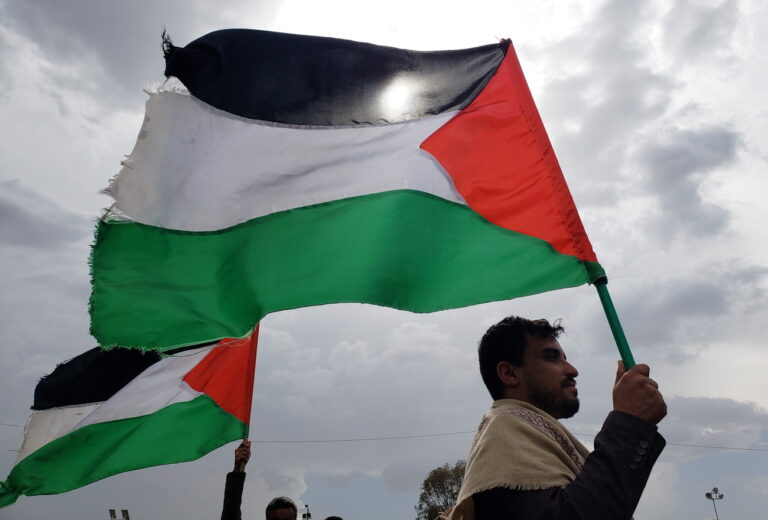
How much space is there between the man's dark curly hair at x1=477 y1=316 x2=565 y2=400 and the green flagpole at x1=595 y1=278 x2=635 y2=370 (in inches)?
10.0

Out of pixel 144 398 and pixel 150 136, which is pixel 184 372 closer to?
pixel 144 398

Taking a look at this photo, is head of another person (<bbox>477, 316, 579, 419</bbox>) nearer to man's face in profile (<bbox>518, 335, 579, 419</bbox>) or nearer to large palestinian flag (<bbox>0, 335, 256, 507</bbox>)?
man's face in profile (<bbox>518, 335, 579, 419</bbox>)

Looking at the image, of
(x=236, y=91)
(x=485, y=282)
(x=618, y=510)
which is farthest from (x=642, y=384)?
(x=236, y=91)

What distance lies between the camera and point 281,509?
5871mm

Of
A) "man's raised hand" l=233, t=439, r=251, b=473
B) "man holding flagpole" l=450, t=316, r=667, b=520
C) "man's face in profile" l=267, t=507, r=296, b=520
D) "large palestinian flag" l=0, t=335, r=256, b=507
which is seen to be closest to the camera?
"man holding flagpole" l=450, t=316, r=667, b=520

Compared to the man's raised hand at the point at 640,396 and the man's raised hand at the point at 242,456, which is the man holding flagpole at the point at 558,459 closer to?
the man's raised hand at the point at 640,396

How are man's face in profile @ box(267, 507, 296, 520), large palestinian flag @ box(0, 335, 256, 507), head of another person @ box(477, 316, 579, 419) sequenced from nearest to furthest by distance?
head of another person @ box(477, 316, 579, 419) < large palestinian flag @ box(0, 335, 256, 507) < man's face in profile @ box(267, 507, 296, 520)

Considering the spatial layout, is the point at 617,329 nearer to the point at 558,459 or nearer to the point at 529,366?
the point at 529,366

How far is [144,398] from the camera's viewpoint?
5.40 m

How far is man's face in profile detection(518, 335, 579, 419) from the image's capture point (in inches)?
97.2

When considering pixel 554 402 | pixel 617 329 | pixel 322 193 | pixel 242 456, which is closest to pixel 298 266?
pixel 322 193

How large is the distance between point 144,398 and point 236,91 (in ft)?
10.1

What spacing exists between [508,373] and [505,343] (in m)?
0.15

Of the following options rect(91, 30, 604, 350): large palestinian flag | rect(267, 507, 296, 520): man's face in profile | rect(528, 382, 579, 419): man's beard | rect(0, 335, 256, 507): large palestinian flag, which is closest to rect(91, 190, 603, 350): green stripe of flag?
rect(91, 30, 604, 350): large palestinian flag
